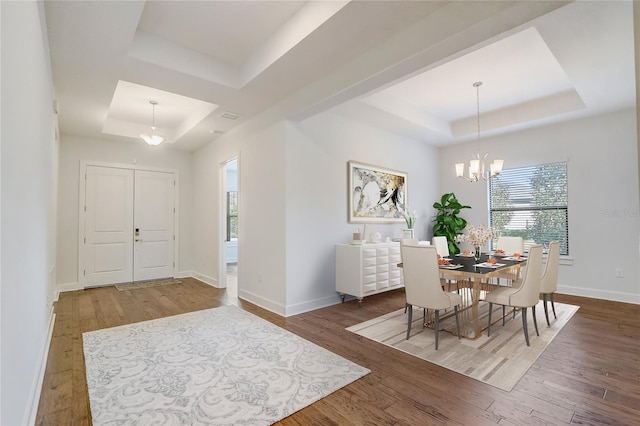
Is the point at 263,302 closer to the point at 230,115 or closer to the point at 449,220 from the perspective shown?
the point at 230,115

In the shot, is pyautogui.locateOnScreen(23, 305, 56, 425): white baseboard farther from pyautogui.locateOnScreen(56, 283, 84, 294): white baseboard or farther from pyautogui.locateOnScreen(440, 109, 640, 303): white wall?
pyautogui.locateOnScreen(440, 109, 640, 303): white wall

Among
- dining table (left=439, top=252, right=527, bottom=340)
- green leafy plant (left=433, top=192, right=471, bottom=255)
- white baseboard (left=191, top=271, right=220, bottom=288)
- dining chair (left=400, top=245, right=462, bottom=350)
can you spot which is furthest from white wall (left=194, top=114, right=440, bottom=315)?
dining table (left=439, top=252, right=527, bottom=340)

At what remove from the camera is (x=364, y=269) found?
14.2ft

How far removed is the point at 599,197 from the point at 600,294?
1505 millimetres

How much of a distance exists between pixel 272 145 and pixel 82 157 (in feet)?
12.9

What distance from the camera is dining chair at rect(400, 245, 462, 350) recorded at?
9.62ft

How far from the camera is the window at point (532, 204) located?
520cm

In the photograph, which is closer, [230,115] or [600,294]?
[230,115]

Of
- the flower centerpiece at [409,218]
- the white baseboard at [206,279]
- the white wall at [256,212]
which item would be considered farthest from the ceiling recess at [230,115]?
the flower centerpiece at [409,218]

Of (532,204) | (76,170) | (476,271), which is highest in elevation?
(76,170)

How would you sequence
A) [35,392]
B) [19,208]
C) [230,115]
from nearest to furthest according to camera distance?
[19,208]
[35,392]
[230,115]

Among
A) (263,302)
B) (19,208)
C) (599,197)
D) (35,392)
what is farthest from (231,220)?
(599,197)

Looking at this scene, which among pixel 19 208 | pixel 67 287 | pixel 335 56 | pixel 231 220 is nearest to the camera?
pixel 19 208

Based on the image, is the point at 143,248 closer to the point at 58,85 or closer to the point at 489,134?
the point at 58,85
